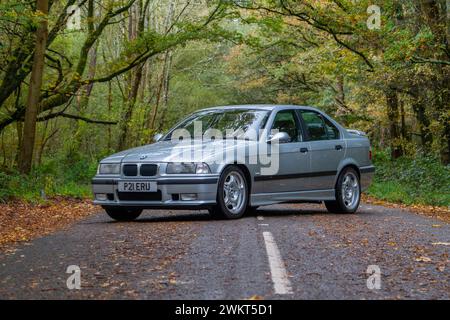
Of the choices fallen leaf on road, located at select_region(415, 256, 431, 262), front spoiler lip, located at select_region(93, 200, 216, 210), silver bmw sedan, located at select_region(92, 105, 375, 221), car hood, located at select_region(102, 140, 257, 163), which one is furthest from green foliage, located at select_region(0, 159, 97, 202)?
fallen leaf on road, located at select_region(415, 256, 431, 262)

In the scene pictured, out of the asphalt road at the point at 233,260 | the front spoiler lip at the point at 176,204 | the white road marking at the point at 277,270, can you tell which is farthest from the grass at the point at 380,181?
the white road marking at the point at 277,270

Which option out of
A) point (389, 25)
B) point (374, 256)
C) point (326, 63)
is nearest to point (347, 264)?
point (374, 256)

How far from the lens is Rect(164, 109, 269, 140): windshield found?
11727 millimetres

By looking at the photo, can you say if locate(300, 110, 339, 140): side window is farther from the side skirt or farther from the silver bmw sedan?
the side skirt

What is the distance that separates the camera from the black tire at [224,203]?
35.0 ft

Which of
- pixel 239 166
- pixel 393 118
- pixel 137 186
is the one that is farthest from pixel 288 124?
pixel 393 118

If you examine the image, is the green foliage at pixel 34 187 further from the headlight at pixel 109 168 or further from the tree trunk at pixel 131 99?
the tree trunk at pixel 131 99

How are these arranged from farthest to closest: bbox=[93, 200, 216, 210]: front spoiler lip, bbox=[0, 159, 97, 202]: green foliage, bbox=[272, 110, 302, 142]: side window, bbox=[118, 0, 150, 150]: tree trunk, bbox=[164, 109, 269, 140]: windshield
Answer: bbox=[118, 0, 150, 150]: tree trunk
bbox=[0, 159, 97, 202]: green foliage
bbox=[272, 110, 302, 142]: side window
bbox=[164, 109, 269, 140]: windshield
bbox=[93, 200, 216, 210]: front spoiler lip

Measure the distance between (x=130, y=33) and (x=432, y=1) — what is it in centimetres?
1460

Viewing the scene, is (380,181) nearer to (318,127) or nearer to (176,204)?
(318,127)

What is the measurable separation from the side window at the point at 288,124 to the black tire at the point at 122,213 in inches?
105

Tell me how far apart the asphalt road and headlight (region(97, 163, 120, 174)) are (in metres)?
0.82
